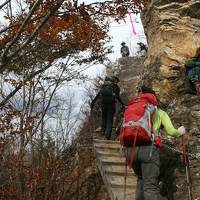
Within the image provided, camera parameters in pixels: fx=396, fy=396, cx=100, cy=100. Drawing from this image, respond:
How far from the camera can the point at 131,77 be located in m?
19.8

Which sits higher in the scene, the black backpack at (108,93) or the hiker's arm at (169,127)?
the black backpack at (108,93)

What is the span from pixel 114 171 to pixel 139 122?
2617 mm

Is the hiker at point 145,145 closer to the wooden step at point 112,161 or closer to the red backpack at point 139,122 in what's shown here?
the red backpack at point 139,122

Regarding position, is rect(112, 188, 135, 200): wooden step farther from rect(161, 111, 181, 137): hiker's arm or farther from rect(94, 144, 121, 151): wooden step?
rect(94, 144, 121, 151): wooden step

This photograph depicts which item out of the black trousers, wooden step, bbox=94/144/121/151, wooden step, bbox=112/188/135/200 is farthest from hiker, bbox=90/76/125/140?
wooden step, bbox=112/188/135/200

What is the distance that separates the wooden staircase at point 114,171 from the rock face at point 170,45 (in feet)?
4.97

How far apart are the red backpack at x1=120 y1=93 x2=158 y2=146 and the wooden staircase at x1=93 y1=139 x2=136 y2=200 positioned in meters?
1.48

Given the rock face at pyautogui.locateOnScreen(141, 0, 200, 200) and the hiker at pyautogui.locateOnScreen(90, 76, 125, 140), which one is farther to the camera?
the rock face at pyautogui.locateOnScreen(141, 0, 200, 200)

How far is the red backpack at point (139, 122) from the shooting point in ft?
16.7

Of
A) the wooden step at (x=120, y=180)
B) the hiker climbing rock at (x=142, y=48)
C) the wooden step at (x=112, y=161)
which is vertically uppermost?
the hiker climbing rock at (x=142, y=48)

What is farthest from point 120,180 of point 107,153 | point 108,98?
point 108,98

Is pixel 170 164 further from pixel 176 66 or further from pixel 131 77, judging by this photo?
pixel 131 77

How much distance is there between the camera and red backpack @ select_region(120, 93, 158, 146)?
5078 millimetres

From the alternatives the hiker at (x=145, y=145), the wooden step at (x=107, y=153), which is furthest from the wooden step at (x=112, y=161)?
the hiker at (x=145, y=145)
